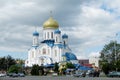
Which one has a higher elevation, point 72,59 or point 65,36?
point 65,36

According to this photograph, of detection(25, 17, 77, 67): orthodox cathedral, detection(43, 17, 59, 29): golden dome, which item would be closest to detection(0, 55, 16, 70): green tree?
detection(25, 17, 77, 67): orthodox cathedral

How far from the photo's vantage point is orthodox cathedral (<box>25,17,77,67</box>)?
128000 millimetres

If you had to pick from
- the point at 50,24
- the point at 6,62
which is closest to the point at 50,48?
the point at 50,24

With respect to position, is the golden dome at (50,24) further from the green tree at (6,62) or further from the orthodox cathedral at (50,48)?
the green tree at (6,62)

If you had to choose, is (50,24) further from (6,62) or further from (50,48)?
(6,62)

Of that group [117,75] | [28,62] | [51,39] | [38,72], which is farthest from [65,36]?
[117,75]

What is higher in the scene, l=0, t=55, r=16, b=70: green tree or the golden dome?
the golden dome

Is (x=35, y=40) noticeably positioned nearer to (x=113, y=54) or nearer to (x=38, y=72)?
(x=38, y=72)

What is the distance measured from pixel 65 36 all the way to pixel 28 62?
1820 cm

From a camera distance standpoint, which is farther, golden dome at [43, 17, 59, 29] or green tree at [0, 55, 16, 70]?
green tree at [0, 55, 16, 70]

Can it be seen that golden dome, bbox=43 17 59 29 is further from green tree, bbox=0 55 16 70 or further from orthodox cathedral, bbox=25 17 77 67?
green tree, bbox=0 55 16 70

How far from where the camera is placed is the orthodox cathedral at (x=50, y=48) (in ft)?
420

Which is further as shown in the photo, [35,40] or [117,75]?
[35,40]

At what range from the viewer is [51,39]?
5217 inches
